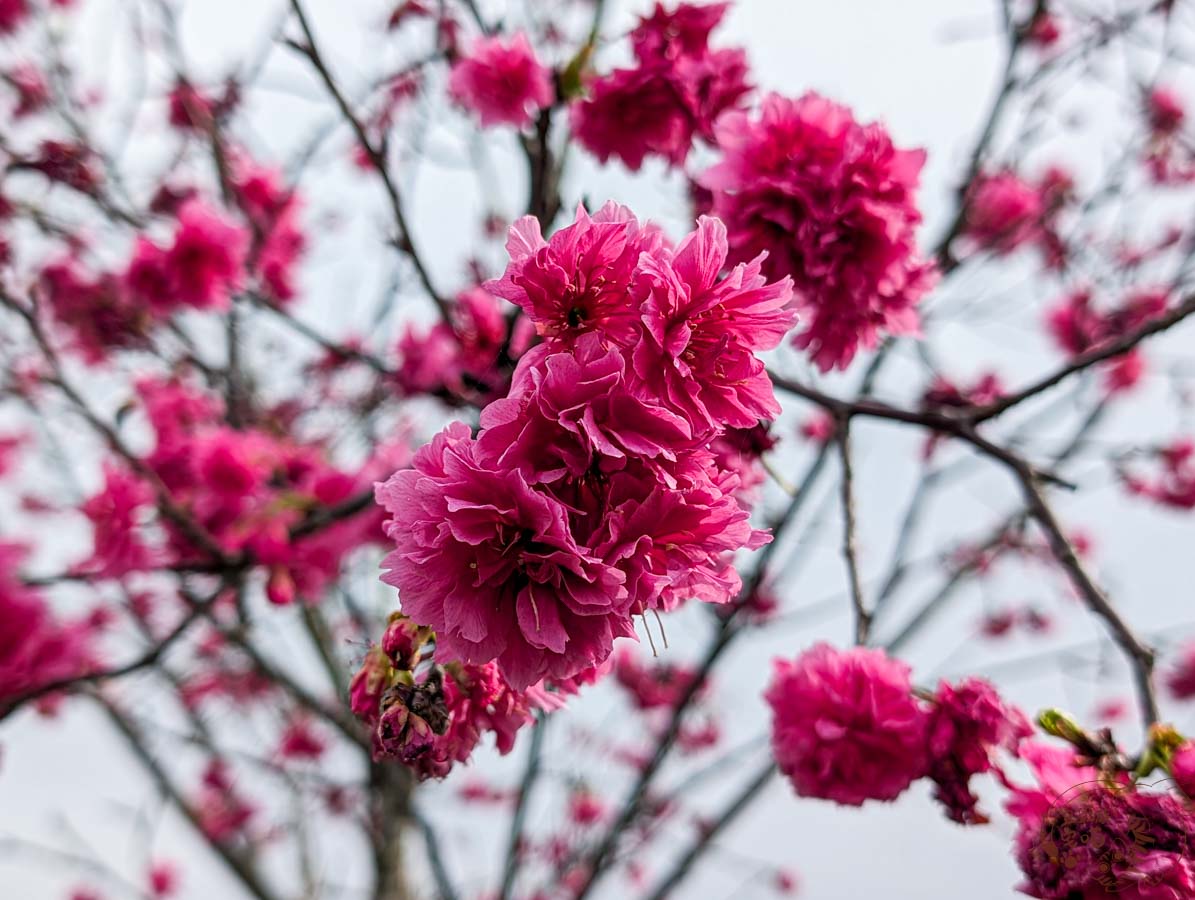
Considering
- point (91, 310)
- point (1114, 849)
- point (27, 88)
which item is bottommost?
point (1114, 849)

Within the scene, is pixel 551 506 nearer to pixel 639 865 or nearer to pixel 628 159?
pixel 628 159

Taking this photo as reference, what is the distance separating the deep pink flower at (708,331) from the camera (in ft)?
3.59

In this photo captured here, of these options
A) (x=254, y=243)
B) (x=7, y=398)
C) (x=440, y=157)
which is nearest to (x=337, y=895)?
(x=7, y=398)

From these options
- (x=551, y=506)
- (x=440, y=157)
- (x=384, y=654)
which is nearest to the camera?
(x=551, y=506)

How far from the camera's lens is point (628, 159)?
2354 millimetres

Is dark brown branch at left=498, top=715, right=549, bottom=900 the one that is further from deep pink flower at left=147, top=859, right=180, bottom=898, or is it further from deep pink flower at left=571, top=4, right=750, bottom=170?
deep pink flower at left=147, top=859, right=180, bottom=898

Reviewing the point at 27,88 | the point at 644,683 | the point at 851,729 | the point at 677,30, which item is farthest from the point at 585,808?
the point at 27,88

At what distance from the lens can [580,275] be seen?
1.18 meters

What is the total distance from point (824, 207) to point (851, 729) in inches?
42.8

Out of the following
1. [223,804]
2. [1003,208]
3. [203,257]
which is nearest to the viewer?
[203,257]

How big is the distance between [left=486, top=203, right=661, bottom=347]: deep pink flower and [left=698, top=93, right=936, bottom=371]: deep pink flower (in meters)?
0.66

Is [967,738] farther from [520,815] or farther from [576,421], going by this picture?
[520,815]

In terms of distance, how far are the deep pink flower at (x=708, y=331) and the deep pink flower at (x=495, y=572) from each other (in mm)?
236

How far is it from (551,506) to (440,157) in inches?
152
